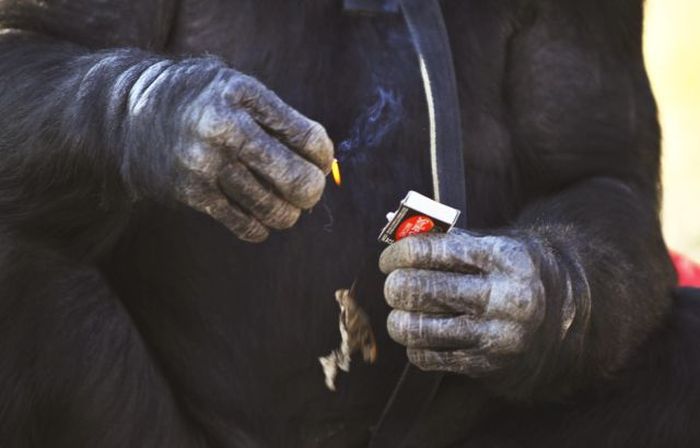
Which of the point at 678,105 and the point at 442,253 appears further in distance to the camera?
the point at 678,105

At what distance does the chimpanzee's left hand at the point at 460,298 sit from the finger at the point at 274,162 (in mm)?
248

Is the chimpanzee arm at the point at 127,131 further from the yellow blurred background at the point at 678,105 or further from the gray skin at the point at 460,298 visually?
the yellow blurred background at the point at 678,105

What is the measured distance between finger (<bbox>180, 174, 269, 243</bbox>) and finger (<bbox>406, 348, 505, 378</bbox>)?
0.34 m

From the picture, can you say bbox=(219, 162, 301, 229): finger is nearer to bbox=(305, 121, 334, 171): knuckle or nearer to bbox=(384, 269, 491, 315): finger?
bbox=(305, 121, 334, 171): knuckle

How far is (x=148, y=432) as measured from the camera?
8.19 ft

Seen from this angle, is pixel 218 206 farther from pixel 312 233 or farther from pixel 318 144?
pixel 312 233

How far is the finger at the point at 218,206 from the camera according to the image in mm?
2162

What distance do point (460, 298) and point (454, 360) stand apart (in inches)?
4.3

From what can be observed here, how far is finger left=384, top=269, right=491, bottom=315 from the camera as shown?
2.31 m

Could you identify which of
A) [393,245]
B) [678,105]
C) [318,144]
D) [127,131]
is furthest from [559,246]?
[678,105]

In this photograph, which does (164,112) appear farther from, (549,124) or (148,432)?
(549,124)

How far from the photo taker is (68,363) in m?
2.40

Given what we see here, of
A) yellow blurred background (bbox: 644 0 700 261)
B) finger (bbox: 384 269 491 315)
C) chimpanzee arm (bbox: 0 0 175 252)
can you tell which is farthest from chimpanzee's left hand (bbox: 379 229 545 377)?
Answer: yellow blurred background (bbox: 644 0 700 261)

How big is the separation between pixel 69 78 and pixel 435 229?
2.03ft
